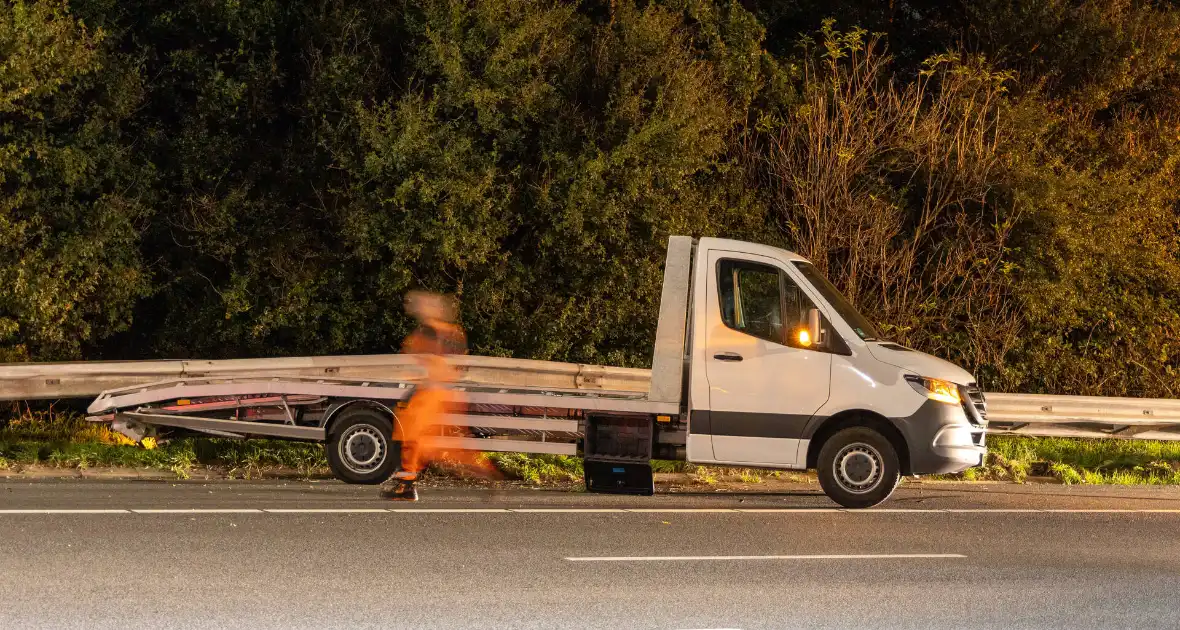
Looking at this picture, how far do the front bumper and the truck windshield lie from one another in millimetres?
780

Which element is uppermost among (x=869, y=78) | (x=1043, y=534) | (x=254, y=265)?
(x=869, y=78)

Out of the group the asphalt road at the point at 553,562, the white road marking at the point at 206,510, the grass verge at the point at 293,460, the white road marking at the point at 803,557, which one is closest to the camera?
the asphalt road at the point at 553,562

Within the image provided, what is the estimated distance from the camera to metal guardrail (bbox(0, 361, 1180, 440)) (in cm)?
1290

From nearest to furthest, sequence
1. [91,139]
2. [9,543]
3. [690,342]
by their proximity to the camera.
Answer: [9,543] < [690,342] < [91,139]

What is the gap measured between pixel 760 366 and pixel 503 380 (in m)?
3.58

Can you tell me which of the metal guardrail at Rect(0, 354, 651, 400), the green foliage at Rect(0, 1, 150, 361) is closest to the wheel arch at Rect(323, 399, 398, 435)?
the metal guardrail at Rect(0, 354, 651, 400)

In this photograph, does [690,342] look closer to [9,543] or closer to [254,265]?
[9,543]

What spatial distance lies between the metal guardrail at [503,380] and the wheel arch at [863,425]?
3.03 metres

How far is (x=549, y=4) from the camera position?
18312 mm

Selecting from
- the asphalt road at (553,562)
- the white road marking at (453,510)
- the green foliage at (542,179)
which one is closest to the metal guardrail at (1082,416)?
the asphalt road at (553,562)

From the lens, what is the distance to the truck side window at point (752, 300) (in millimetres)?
11281

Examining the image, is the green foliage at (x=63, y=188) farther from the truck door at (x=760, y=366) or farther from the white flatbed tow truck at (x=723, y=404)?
the truck door at (x=760, y=366)

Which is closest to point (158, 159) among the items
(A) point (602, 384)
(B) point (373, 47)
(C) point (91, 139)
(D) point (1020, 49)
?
(C) point (91, 139)

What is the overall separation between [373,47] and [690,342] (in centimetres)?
795
